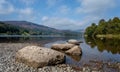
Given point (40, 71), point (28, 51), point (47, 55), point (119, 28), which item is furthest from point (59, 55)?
point (119, 28)

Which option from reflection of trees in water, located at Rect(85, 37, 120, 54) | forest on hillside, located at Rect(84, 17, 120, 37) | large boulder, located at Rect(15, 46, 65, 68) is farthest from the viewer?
forest on hillside, located at Rect(84, 17, 120, 37)

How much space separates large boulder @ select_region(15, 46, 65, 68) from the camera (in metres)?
21.4

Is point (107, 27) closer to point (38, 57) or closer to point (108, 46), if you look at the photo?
point (108, 46)

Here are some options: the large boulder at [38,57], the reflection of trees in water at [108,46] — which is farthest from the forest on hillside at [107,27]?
the large boulder at [38,57]

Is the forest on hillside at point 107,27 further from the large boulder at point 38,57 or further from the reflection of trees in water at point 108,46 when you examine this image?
the large boulder at point 38,57

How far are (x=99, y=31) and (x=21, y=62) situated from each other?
102 metres

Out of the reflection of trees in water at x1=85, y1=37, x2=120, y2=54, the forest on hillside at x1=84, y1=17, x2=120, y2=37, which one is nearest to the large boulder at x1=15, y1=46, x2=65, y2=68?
the reflection of trees in water at x1=85, y1=37, x2=120, y2=54

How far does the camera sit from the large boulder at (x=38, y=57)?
21.4 m

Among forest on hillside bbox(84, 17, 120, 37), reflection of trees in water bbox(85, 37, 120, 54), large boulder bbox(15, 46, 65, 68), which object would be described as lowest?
reflection of trees in water bbox(85, 37, 120, 54)

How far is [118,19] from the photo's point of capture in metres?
113

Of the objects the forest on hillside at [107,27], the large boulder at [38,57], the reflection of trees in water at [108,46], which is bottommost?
the reflection of trees in water at [108,46]

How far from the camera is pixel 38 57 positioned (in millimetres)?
21875

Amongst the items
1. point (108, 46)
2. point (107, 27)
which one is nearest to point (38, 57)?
point (108, 46)

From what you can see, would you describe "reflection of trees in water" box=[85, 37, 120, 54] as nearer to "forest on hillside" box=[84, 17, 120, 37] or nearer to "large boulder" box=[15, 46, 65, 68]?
"large boulder" box=[15, 46, 65, 68]
